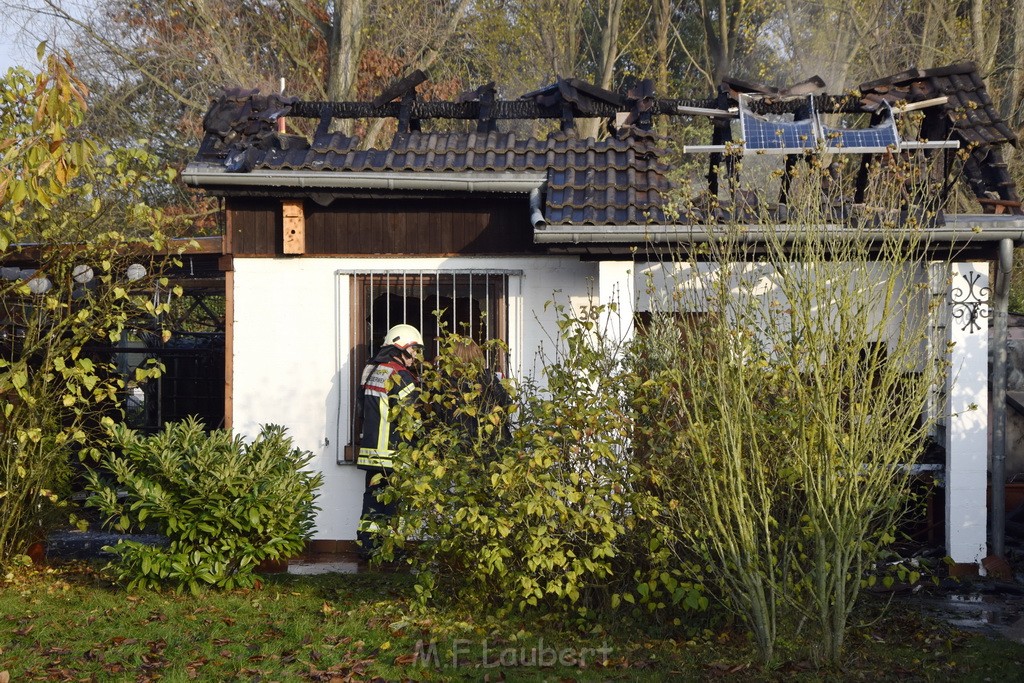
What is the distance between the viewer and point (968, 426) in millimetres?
7957

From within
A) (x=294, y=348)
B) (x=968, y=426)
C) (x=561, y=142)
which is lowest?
(x=968, y=426)

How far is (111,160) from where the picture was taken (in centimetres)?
725

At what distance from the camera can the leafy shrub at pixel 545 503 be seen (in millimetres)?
5863

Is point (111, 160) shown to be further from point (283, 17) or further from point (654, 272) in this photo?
point (283, 17)

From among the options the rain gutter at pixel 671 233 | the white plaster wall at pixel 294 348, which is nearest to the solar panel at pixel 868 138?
the rain gutter at pixel 671 233

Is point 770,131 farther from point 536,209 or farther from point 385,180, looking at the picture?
point 385,180

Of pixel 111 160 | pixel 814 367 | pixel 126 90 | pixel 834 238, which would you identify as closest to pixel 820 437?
pixel 814 367

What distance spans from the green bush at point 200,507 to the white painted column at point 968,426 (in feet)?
15.7

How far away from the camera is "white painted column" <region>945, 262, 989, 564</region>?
7.93 meters

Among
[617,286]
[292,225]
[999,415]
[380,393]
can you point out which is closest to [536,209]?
[617,286]

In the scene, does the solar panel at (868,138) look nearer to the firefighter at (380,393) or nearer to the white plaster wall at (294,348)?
the white plaster wall at (294,348)

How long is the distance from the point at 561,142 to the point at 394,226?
156cm

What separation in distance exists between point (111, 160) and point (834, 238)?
4.75 metres

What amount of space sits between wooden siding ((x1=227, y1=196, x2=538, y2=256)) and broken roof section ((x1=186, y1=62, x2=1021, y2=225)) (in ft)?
0.93
